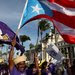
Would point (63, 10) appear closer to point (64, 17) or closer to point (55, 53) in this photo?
→ point (64, 17)

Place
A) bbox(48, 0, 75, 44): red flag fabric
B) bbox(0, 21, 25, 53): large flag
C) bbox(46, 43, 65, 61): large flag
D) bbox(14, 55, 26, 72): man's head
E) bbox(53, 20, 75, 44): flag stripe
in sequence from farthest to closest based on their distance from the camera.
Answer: bbox(46, 43, 65, 61): large flag < bbox(0, 21, 25, 53): large flag < bbox(48, 0, 75, 44): red flag fabric < bbox(53, 20, 75, 44): flag stripe < bbox(14, 55, 26, 72): man's head

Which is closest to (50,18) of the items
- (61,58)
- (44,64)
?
(44,64)

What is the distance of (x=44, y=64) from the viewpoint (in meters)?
12.5

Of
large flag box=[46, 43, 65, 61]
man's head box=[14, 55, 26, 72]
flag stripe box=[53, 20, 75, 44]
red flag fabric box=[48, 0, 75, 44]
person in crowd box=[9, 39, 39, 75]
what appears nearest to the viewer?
person in crowd box=[9, 39, 39, 75]

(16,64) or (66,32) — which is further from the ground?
(66,32)

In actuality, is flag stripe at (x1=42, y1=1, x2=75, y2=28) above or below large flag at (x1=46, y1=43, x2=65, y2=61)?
above

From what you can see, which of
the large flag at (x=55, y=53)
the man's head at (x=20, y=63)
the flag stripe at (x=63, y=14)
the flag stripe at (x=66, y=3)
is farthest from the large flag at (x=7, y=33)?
the man's head at (x=20, y=63)

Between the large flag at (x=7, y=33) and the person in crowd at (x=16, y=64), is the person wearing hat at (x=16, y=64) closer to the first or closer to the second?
the person in crowd at (x=16, y=64)

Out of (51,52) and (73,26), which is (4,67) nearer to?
(51,52)

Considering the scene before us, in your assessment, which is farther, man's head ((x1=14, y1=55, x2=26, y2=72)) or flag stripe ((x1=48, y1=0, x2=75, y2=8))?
flag stripe ((x1=48, y1=0, x2=75, y2=8))

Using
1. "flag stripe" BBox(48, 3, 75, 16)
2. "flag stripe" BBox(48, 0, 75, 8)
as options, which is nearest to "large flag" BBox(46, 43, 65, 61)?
"flag stripe" BBox(48, 3, 75, 16)

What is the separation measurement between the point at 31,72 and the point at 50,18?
1.58 meters

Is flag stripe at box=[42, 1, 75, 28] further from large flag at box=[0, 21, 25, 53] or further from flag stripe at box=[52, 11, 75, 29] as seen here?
large flag at box=[0, 21, 25, 53]

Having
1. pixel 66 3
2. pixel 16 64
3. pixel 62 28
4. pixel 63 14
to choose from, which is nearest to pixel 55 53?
pixel 62 28
